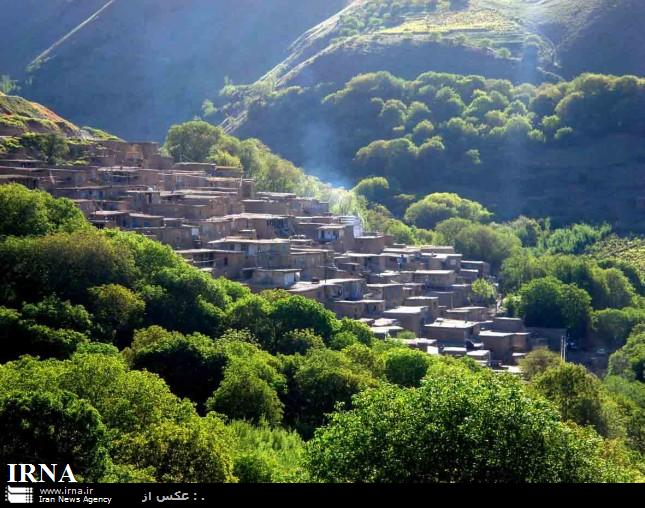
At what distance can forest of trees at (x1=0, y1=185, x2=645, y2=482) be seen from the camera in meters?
19.8

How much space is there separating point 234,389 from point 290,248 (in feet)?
55.2

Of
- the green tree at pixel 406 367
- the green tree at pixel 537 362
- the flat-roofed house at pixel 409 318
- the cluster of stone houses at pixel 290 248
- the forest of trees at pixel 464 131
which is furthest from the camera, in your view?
the forest of trees at pixel 464 131

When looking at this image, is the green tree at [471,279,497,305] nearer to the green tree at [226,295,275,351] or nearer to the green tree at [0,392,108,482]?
the green tree at [226,295,275,351]

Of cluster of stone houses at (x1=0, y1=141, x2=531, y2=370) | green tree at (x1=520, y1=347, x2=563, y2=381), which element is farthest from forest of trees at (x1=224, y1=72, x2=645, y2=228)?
green tree at (x1=520, y1=347, x2=563, y2=381)

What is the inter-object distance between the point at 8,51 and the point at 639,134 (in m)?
73.5

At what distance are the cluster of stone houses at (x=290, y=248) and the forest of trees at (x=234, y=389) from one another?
278cm

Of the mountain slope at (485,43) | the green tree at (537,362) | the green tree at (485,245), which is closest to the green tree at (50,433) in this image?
the green tree at (537,362)

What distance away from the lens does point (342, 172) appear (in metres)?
86.6

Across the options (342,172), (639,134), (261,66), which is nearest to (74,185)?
(342,172)

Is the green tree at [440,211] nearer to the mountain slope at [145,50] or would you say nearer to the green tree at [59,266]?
the green tree at [59,266]

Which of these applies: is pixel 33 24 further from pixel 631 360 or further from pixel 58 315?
pixel 58 315

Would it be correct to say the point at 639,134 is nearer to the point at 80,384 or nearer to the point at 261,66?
the point at 261,66

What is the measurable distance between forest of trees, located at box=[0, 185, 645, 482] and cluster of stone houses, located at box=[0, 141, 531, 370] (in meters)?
2.78

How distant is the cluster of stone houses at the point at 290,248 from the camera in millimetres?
43562
